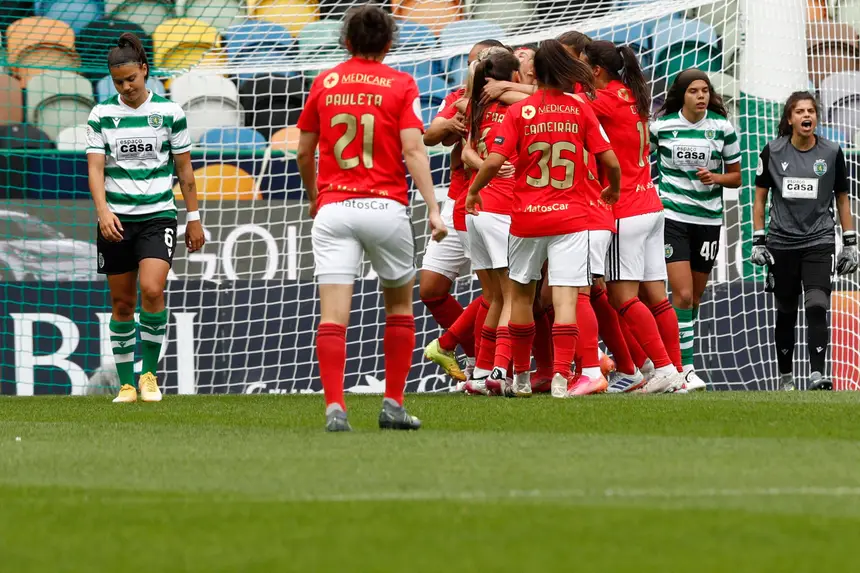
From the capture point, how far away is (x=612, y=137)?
7.91 metres

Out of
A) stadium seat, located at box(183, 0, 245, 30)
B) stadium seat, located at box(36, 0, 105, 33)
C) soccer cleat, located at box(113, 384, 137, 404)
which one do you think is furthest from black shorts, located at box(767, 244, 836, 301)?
stadium seat, located at box(36, 0, 105, 33)

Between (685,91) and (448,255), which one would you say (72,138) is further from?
(685,91)

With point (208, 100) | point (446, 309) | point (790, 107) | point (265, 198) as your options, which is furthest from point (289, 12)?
point (790, 107)

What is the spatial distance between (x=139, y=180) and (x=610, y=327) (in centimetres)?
274

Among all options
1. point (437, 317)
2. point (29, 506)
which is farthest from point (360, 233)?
point (437, 317)

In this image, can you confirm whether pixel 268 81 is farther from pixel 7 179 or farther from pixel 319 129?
pixel 319 129

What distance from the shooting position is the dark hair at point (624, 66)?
788 cm

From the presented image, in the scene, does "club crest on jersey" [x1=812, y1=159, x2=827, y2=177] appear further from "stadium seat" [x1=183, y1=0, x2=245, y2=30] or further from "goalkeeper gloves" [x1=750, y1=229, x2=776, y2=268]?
"stadium seat" [x1=183, y1=0, x2=245, y2=30]

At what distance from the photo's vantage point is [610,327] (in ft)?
26.9

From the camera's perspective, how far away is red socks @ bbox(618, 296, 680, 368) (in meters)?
7.71

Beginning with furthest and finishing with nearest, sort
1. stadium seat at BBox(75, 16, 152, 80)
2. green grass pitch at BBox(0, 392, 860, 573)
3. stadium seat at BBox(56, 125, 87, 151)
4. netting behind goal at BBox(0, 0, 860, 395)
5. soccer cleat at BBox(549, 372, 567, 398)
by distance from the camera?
stadium seat at BBox(56, 125, 87, 151) < stadium seat at BBox(75, 16, 152, 80) < netting behind goal at BBox(0, 0, 860, 395) < soccer cleat at BBox(549, 372, 567, 398) < green grass pitch at BBox(0, 392, 860, 573)

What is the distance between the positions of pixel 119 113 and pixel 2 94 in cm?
480

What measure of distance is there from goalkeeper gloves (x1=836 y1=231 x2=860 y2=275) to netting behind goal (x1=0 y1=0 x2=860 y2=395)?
50.1 inches

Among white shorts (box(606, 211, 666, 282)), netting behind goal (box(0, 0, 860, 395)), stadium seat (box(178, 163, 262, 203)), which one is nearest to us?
white shorts (box(606, 211, 666, 282))
